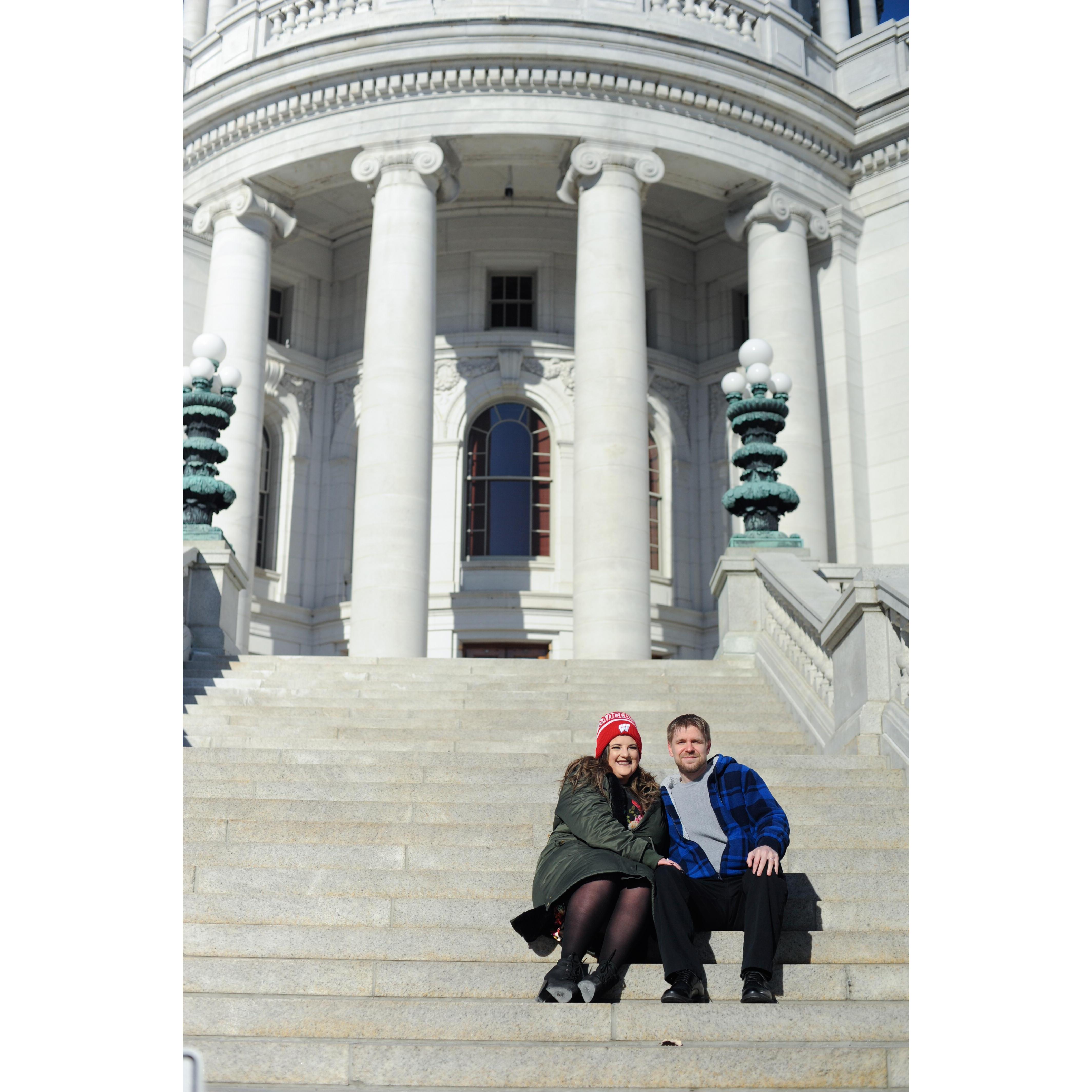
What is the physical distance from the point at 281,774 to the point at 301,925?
8.18 feet

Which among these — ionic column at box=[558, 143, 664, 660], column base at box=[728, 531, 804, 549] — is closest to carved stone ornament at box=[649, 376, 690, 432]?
ionic column at box=[558, 143, 664, 660]

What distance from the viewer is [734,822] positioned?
664 centimetres

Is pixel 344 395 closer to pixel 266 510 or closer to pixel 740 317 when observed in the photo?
pixel 266 510

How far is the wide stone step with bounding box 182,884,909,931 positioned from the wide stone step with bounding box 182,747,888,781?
2.16 meters

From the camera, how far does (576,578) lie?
22.2 m

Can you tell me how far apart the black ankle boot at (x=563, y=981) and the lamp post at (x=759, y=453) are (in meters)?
11.2

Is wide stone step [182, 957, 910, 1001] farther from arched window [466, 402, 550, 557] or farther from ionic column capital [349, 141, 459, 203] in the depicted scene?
arched window [466, 402, 550, 557]

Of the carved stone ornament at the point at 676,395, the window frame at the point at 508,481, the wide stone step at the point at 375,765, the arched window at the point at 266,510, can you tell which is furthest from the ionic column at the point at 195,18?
the wide stone step at the point at 375,765

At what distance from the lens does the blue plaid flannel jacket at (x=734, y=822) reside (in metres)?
6.53

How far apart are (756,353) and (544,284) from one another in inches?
503

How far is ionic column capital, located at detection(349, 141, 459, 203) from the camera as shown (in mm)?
24031

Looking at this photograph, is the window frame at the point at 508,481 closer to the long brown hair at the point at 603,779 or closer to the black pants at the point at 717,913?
the long brown hair at the point at 603,779

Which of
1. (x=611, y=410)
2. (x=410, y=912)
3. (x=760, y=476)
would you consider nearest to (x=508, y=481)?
(x=611, y=410)

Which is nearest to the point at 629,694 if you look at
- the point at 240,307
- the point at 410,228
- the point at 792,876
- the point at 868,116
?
the point at 792,876
